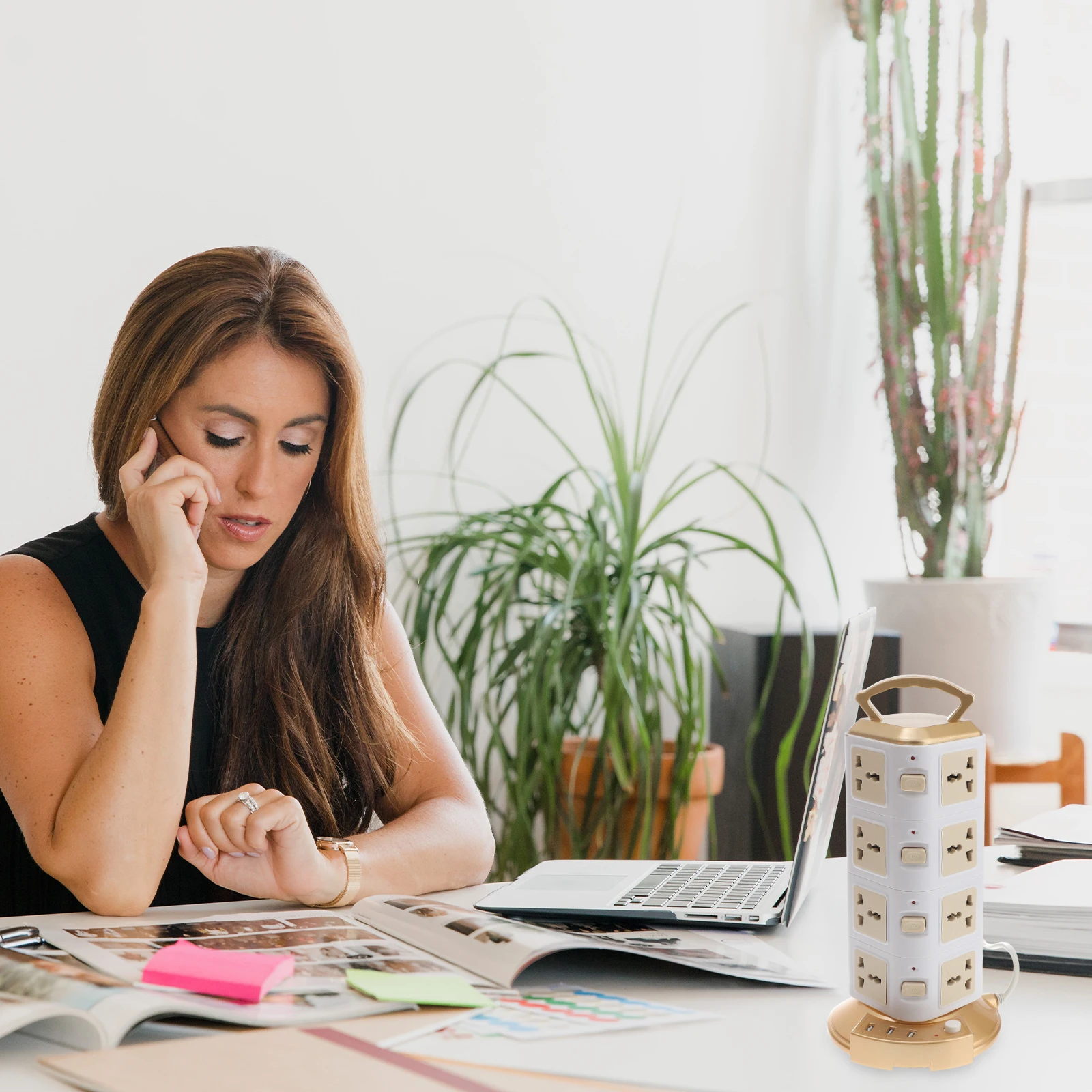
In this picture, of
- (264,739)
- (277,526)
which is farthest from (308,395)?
(264,739)

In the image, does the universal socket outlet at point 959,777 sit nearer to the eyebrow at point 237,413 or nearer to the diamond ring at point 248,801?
the diamond ring at point 248,801

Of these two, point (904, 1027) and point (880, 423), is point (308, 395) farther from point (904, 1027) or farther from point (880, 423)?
point (880, 423)

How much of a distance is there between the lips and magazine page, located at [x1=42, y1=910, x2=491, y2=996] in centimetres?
54

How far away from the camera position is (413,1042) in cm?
74

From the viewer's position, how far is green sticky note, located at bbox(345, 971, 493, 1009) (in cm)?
80

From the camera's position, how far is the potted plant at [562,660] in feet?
7.52

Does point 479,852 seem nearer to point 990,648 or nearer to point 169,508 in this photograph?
point 169,508

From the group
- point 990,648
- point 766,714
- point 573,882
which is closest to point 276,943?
point 573,882

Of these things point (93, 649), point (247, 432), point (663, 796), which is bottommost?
point (663, 796)

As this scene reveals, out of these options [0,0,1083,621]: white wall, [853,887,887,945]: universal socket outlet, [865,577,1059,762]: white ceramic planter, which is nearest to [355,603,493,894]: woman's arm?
[853,887,887,945]: universal socket outlet

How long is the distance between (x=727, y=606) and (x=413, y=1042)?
8.45ft

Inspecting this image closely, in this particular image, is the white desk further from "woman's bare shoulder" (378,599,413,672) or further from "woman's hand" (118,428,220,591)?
"woman's bare shoulder" (378,599,413,672)

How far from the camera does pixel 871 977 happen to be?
768 millimetres

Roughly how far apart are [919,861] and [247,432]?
97cm
